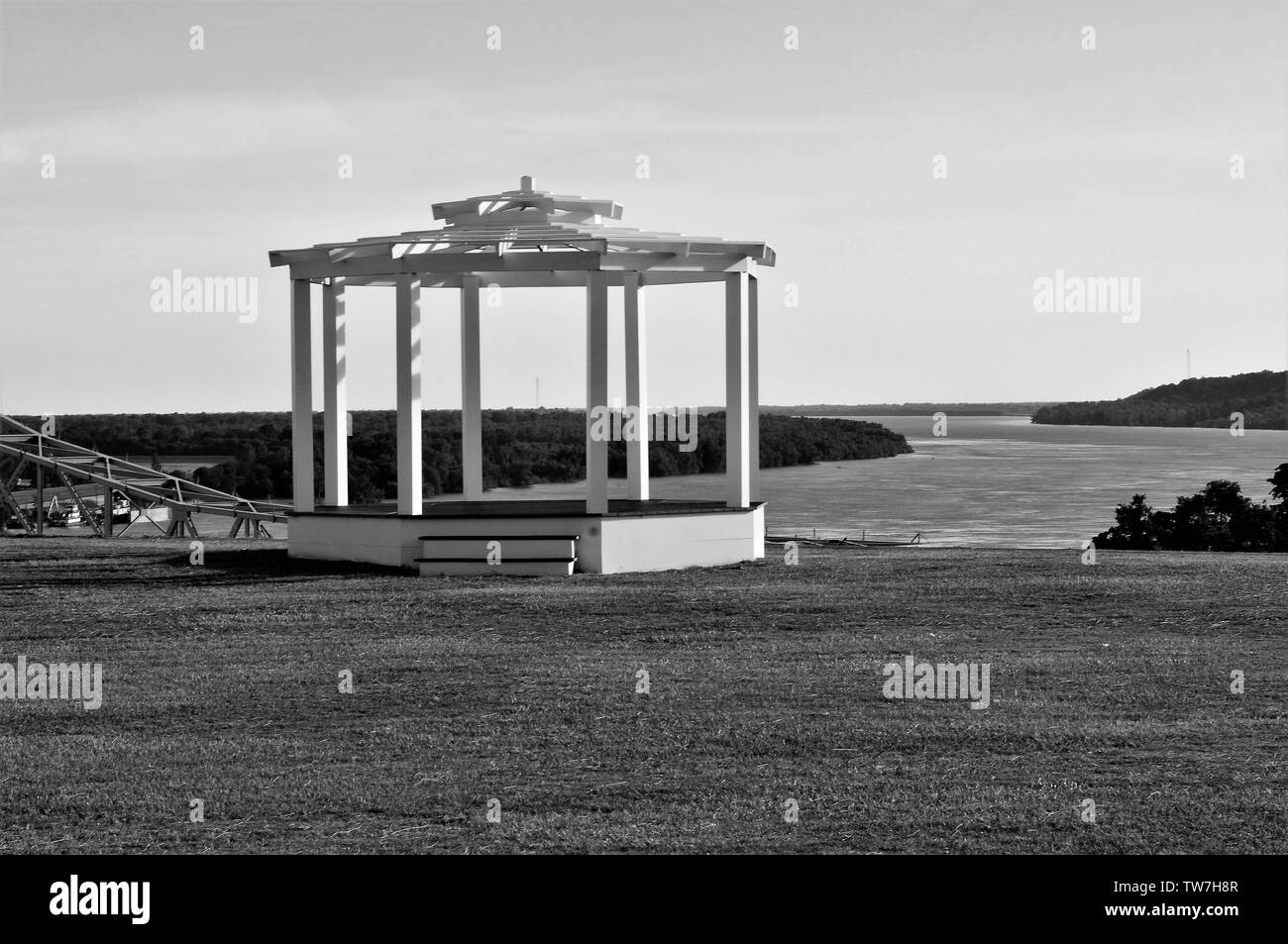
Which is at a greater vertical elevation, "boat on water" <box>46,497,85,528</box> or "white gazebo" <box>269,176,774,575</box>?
"white gazebo" <box>269,176,774,575</box>

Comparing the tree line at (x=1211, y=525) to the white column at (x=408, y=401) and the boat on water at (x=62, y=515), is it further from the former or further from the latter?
the boat on water at (x=62, y=515)

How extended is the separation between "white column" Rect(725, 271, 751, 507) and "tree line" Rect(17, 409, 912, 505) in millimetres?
8041

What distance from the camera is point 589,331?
1853 cm

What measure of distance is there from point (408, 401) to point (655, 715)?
9488 millimetres

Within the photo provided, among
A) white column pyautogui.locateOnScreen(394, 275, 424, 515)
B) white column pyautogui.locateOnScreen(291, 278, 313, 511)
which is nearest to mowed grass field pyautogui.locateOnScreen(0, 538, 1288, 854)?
white column pyautogui.locateOnScreen(394, 275, 424, 515)

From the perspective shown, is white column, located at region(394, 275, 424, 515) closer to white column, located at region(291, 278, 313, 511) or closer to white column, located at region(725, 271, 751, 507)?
white column, located at region(291, 278, 313, 511)

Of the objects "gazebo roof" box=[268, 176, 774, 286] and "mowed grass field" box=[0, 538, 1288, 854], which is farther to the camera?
"gazebo roof" box=[268, 176, 774, 286]

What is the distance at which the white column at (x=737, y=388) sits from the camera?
64.9 feet

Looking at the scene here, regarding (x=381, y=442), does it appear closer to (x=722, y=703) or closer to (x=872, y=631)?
(x=872, y=631)

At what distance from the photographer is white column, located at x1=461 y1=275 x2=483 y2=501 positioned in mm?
21828

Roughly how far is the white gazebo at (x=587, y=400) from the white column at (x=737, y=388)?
0.02 m

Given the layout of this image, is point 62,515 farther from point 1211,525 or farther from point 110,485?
point 1211,525

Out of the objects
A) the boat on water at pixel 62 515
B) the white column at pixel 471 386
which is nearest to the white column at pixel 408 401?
the white column at pixel 471 386

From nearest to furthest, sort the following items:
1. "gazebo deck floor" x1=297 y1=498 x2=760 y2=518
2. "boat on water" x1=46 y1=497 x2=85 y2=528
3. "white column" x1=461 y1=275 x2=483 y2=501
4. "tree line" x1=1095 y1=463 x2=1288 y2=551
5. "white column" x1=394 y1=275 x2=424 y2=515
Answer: "gazebo deck floor" x1=297 y1=498 x2=760 y2=518
"white column" x1=394 y1=275 x2=424 y2=515
"white column" x1=461 y1=275 x2=483 y2=501
"tree line" x1=1095 y1=463 x2=1288 y2=551
"boat on water" x1=46 y1=497 x2=85 y2=528
